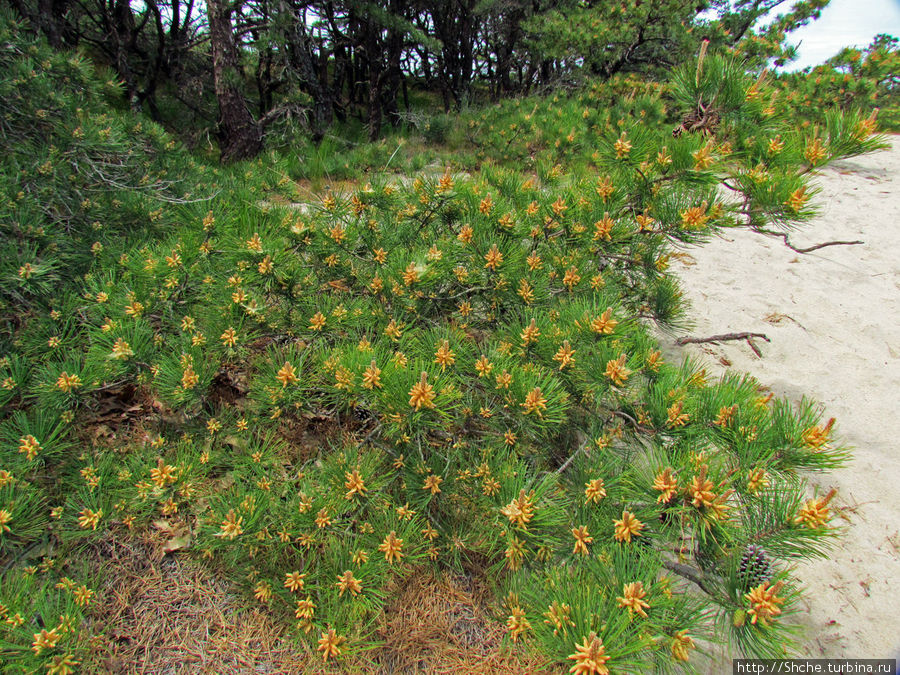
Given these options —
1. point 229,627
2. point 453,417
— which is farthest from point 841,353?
point 229,627

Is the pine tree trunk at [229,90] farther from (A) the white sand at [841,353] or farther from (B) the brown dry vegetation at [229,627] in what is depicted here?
(A) the white sand at [841,353]

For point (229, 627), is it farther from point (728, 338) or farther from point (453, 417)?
point (728, 338)

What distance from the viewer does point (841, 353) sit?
2674 millimetres

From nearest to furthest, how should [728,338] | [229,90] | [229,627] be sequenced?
[229,627], [728,338], [229,90]

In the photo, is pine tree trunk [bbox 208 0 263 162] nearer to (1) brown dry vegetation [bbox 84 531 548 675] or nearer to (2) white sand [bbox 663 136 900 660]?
(1) brown dry vegetation [bbox 84 531 548 675]

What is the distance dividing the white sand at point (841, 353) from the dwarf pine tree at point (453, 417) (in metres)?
0.31

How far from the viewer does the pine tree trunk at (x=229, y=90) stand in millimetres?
3553

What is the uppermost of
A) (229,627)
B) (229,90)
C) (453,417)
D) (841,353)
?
(229,90)

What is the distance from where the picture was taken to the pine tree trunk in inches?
140

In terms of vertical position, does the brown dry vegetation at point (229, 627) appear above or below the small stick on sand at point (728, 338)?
below

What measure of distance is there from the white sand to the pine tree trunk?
13.5 ft

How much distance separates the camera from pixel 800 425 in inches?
41.8

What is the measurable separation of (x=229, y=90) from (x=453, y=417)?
13.6 ft

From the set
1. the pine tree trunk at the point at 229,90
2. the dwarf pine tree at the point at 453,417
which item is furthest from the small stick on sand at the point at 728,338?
the pine tree trunk at the point at 229,90
